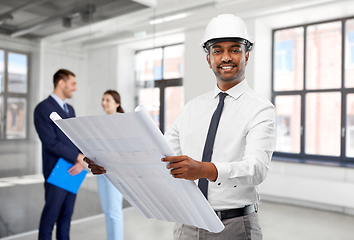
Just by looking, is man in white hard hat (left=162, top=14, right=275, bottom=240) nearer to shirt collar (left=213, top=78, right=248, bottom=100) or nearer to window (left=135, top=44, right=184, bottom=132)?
shirt collar (left=213, top=78, right=248, bottom=100)

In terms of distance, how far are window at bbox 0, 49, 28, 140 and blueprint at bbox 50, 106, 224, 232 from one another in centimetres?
249

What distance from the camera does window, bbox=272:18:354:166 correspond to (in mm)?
4879

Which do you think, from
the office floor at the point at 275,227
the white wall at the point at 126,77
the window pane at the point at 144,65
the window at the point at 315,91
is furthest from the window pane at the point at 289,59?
the white wall at the point at 126,77

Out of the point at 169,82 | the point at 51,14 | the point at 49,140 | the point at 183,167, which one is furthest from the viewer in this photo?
the point at 169,82

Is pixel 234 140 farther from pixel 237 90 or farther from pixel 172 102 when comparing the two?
pixel 172 102

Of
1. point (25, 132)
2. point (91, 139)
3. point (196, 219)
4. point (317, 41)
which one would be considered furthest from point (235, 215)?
point (317, 41)

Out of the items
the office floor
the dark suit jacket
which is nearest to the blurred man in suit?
the dark suit jacket

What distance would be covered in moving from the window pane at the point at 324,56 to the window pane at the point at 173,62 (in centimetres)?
270

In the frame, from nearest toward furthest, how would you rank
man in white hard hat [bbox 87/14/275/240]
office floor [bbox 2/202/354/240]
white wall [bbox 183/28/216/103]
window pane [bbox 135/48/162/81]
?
1. man in white hard hat [bbox 87/14/275/240]
2. office floor [bbox 2/202/354/240]
3. window pane [bbox 135/48/162/81]
4. white wall [bbox 183/28/216/103]

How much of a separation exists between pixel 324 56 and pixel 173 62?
3.14 meters

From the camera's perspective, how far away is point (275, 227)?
3650mm

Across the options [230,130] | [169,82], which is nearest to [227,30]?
[230,130]

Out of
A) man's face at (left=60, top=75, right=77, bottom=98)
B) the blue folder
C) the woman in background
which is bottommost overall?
the woman in background

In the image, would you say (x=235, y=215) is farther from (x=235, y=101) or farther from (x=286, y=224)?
(x=286, y=224)
